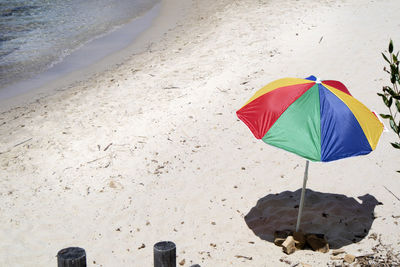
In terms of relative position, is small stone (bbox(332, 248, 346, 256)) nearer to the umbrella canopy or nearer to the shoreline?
the umbrella canopy

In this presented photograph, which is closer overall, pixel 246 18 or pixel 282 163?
pixel 282 163

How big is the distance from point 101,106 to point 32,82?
3987 millimetres

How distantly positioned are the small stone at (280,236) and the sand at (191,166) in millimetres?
97

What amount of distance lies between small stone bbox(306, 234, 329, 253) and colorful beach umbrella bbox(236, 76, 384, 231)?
1.17 meters

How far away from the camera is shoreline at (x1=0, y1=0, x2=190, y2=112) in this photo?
1202 centimetres

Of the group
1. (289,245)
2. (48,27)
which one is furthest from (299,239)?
(48,27)

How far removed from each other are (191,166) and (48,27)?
12.3m

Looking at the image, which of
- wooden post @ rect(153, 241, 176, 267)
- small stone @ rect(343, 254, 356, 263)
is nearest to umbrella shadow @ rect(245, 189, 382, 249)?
small stone @ rect(343, 254, 356, 263)

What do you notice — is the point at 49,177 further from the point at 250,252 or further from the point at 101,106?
the point at 250,252

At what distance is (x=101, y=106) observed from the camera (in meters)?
9.78

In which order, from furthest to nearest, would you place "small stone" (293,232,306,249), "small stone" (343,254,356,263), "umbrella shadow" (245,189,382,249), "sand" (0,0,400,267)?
"sand" (0,0,400,267), "umbrella shadow" (245,189,382,249), "small stone" (293,232,306,249), "small stone" (343,254,356,263)

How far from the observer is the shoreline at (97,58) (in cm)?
1202

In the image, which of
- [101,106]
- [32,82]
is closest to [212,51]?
[101,106]

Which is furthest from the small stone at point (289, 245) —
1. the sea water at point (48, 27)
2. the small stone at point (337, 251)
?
the sea water at point (48, 27)
